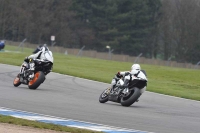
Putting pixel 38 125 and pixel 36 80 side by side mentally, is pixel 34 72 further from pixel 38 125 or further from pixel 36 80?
pixel 38 125

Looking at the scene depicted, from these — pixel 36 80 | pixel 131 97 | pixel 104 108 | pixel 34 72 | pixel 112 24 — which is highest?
pixel 112 24

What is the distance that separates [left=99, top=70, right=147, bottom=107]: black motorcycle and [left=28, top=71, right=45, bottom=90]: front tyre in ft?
9.34

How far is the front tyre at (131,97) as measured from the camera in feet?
51.1

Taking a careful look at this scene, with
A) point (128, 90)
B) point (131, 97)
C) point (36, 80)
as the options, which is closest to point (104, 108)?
point (131, 97)

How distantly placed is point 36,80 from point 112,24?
6264 cm

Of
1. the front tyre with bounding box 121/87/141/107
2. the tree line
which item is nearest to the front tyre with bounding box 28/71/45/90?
the front tyre with bounding box 121/87/141/107

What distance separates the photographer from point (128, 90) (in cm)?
1584

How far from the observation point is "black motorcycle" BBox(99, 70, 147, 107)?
15648 millimetres

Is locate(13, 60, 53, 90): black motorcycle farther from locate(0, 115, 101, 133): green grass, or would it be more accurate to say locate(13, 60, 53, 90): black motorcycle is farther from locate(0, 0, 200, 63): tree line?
locate(0, 0, 200, 63): tree line

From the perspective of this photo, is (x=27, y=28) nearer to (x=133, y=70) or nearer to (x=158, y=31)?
(x=158, y=31)

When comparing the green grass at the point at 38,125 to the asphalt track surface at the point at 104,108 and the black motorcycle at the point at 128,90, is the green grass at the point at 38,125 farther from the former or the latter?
the black motorcycle at the point at 128,90

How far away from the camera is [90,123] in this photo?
11.4m

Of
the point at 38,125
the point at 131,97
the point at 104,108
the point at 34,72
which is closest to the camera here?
the point at 38,125

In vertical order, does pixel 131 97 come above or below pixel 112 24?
below
